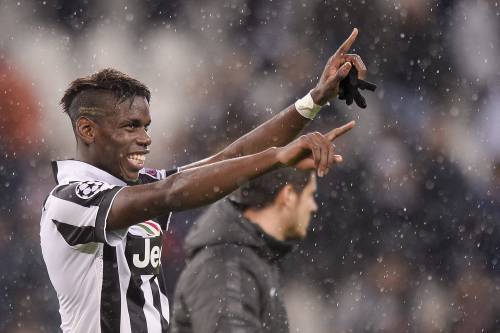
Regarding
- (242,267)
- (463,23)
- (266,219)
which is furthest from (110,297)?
(463,23)

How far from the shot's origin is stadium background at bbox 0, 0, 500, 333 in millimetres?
6512

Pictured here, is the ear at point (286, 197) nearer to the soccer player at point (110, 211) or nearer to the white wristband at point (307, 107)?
the white wristband at point (307, 107)

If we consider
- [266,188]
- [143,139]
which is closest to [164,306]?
[143,139]

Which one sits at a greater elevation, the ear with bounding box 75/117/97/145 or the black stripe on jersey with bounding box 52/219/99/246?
the ear with bounding box 75/117/97/145

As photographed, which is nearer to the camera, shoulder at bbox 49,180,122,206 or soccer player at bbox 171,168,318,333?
shoulder at bbox 49,180,122,206

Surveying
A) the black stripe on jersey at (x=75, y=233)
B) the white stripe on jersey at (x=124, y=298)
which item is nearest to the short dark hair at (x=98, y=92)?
the black stripe on jersey at (x=75, y=233)

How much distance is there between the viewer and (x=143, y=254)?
10.0ft

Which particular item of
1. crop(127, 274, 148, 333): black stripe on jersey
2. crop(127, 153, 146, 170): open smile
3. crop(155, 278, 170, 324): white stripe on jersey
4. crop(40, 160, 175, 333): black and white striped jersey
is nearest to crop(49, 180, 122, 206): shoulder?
crop(40, 160, 175, 333): black and white striped jersey

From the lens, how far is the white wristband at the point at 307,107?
3451mm

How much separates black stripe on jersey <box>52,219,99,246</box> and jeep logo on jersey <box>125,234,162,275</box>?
21cm

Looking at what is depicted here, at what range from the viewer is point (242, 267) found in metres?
3.37

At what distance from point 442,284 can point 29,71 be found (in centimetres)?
344

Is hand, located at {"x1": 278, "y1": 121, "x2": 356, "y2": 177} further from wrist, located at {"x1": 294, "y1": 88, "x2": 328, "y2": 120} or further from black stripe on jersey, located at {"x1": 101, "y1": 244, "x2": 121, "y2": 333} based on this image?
wrist, located at {"x1": 294, "y1": 88, "x2": 328, "y2": 120}

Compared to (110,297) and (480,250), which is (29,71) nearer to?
(480,250)
